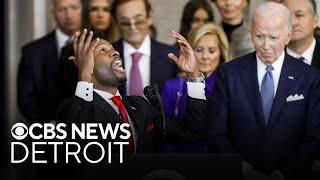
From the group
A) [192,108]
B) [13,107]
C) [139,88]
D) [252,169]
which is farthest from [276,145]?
[13,107]

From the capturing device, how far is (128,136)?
3121 millimetres

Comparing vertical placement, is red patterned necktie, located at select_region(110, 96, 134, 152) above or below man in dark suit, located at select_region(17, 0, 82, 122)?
below

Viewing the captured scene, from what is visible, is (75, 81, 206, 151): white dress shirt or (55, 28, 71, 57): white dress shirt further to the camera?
(55, 28, 71, 57): white dress shirt

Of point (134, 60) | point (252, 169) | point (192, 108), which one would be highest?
point (134, 60)

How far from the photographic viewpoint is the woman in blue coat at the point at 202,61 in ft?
10.6

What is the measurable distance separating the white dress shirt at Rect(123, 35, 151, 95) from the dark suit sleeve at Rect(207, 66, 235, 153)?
346 mm

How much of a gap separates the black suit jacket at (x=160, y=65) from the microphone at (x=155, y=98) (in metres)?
0.04

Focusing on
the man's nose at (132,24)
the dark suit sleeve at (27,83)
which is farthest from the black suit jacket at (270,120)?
the dark suit sleeve at (27,83)

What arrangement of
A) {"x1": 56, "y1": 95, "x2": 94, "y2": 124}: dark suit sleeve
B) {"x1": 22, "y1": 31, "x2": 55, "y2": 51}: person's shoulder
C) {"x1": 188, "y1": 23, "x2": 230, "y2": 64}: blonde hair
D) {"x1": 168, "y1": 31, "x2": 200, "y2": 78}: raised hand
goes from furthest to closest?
{"x1": 22, "y1": 31, "x2": 55, "y2": 51}: person's shoulder < {"x1": 188, "y1": 23, "x2": 230, "y2": 64}: blonde hair < {"x1": 168, "y1": 31, "x2": 200, "y2": 78}: raised hand < {"x1": 56, "y1": 95, "x2": 94, "y2": 124}: dark suit sleeve

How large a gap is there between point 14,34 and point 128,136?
2.67ft

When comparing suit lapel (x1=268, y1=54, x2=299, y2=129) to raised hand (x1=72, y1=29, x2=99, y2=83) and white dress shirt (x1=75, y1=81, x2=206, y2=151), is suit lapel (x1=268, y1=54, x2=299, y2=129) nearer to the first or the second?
white dress shirt (x1=75, y1=81, x2=206, y2=151)

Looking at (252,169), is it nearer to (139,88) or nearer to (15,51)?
(139,88)

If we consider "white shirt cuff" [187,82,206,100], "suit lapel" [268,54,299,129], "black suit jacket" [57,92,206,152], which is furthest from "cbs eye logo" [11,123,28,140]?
"suit lapel" [268,54,299,129]

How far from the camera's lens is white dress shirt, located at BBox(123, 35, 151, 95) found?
331cm
